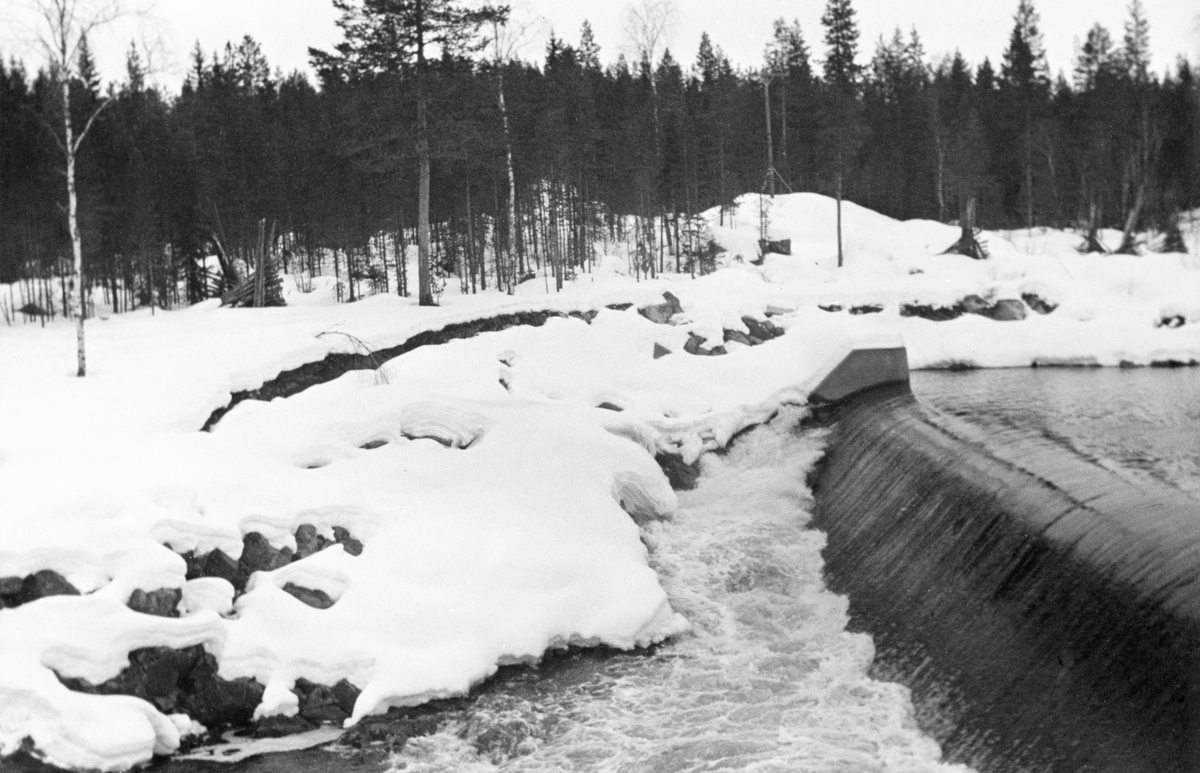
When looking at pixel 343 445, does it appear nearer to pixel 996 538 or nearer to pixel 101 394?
pixel 101 394

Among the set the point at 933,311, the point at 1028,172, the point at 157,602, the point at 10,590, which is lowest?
the point at 157,602

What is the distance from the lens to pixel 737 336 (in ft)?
66.0

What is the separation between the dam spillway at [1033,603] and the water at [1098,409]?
994 millimetres

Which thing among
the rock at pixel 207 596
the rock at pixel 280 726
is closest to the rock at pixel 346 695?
the rock at pixel 280 726

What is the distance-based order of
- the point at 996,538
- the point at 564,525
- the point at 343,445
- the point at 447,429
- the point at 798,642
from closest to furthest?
the point at 996,538 → the point at 798,642 → the point at 564,525 → the point at 343,445 → the point at 447,429

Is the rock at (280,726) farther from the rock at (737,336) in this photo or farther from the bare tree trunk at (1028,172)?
the bare tree trunk at (1028,172)

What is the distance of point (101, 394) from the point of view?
12.8 meters

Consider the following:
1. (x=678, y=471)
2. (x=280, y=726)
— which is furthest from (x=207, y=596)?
(x=678, y=471)

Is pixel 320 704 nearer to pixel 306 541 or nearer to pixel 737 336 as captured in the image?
pixel 306 541

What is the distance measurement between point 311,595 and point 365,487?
1810 millimetres

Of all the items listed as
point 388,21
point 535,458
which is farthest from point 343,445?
point 388,21

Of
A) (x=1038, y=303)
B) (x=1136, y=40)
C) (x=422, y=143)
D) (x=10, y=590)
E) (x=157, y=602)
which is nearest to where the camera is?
(x=10, y=590)

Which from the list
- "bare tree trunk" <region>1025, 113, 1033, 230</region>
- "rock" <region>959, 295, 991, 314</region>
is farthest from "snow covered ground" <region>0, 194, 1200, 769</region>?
"bare tree trunk" <region>1025, 113, 1033, 230</region>

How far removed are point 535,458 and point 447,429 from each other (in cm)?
113
